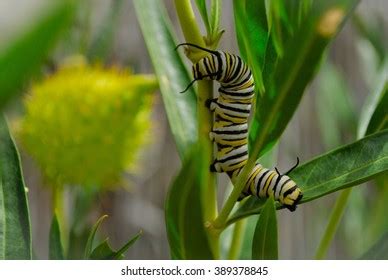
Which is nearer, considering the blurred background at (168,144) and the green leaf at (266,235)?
the green leaf at (266,235)

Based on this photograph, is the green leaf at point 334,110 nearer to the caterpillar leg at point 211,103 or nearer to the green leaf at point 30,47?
the caterpillar leg at point 211,103

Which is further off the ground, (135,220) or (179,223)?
(179,223)

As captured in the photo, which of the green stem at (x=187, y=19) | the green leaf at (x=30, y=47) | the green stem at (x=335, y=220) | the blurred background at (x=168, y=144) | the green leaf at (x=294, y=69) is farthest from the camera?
the blurred background at (x=168, y=144)

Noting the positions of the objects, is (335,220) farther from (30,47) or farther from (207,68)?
(30,47)

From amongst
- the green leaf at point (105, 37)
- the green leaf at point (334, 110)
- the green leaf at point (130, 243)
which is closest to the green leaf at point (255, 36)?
the green leaf at point (130, 243)

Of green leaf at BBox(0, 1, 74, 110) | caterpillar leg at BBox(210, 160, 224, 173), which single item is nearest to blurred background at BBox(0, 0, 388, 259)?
caterpillar leg at BBox(210, 160, 224, 173)
